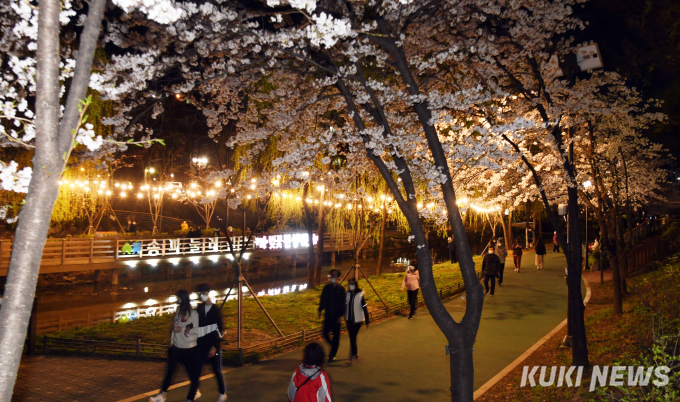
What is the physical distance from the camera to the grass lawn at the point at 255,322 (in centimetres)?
1012

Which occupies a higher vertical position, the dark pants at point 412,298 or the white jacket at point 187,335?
the white jacket at point 187,335

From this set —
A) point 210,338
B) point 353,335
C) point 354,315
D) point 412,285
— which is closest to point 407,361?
point 353,335

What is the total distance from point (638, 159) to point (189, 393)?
61.1 feet

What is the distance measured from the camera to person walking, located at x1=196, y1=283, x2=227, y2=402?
5812mm

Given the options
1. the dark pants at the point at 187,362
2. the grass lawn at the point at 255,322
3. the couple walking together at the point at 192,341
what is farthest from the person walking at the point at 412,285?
the dark pants at the point at 187,362

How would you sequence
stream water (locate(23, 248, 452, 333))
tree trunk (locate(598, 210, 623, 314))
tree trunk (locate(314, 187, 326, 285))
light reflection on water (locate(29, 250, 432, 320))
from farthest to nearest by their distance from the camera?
light reflection on water (locate(29, 250, 432, 320))
stream water (locate(23, 248, 452, 333))
tree trunk (locate(314, 187, 326, 285))
tree trunk (locate(598, 210, 623, 314))

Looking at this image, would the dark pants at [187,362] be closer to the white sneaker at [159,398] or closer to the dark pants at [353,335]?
the white sneaker at [159,398]

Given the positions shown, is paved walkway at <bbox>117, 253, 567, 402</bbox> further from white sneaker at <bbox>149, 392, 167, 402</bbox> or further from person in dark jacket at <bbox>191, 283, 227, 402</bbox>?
person in dark jacket at <bbox>191, 283, 227, 402</bbox>

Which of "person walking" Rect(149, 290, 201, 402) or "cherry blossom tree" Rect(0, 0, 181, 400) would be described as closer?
"cherry blossom tree" Rect(0, 0, 181, 400)

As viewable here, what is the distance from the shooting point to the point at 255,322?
1113 cm

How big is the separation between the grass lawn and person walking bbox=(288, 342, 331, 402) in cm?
542

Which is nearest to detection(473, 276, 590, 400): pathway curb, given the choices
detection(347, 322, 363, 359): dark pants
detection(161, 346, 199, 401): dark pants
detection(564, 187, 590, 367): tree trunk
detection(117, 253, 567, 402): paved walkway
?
detection(117, 253, 567, 402): paved walkway

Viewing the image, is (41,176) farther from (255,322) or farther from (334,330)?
(255,322)

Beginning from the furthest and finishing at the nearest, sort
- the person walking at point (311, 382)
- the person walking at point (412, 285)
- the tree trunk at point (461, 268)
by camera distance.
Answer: the person walking at point (412, 285) < the tree trunk at point (461, 268) < the person walking at point (311, 382)
